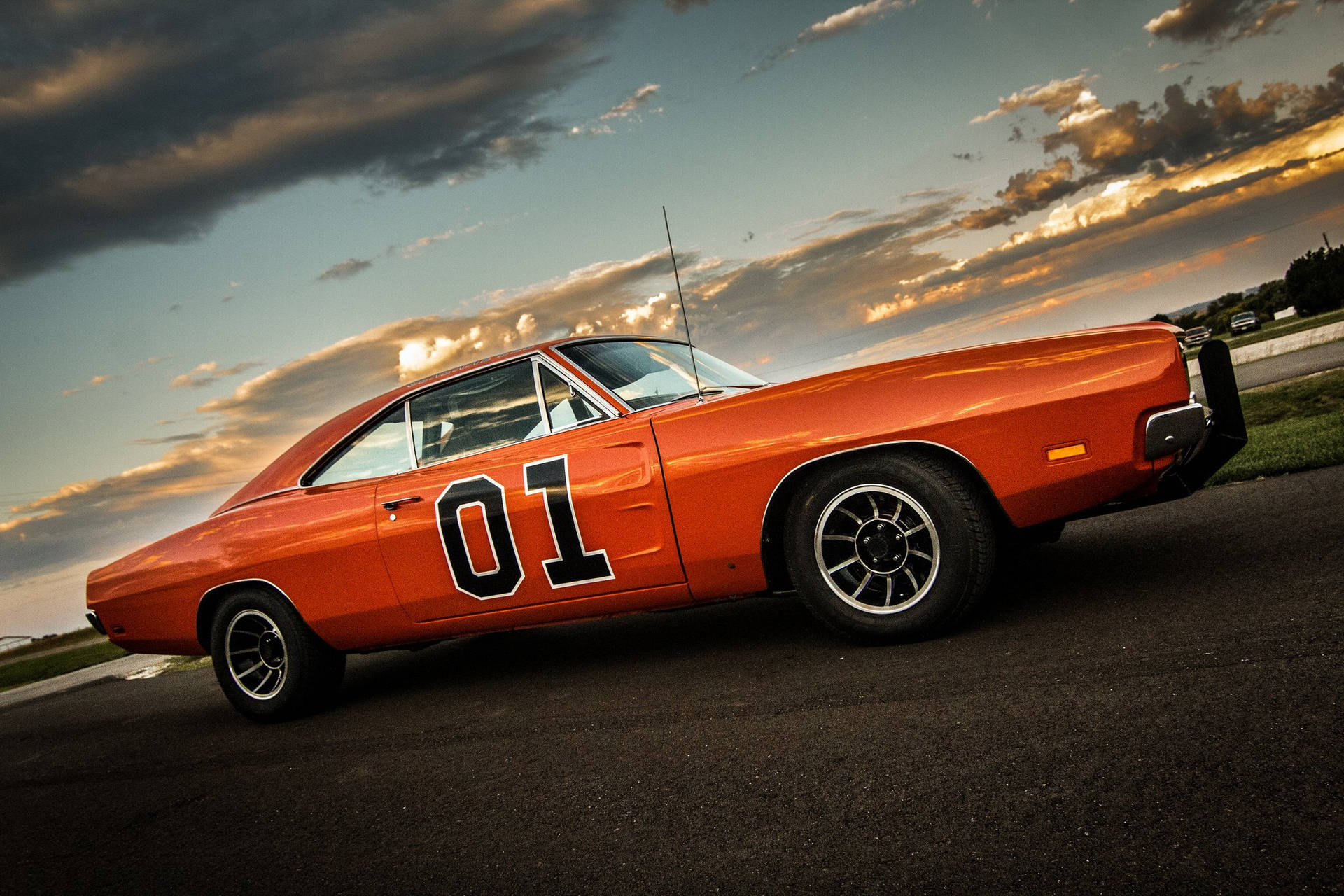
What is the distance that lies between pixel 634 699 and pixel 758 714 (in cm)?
70

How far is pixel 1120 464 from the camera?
3.05 m

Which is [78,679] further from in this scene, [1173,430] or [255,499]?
[1173,430]

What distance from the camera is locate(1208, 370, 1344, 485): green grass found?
5.07m

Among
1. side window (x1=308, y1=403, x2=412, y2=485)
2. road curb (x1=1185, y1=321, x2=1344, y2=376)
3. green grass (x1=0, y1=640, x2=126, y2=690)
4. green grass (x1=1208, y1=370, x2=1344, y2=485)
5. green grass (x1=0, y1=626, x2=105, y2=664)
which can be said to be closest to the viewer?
side window (x1=308, y1=403, x2=412, y2=485)

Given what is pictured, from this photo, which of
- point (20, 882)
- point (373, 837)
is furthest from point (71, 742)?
point (373, 837)

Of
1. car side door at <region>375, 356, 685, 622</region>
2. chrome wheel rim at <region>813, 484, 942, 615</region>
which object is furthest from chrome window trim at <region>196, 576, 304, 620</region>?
chrome wheel rim at <region>813, 484, 942, 615</region>

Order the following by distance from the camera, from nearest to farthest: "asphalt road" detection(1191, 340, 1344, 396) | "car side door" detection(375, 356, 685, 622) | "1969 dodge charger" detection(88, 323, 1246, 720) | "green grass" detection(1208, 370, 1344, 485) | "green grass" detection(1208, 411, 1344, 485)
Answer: "1969 dodge charger" detection(88, 323, 1246, 720) → "car side door" detection(375, 356, 685, 622) → "green grass" detection(1208, 411, 1344, 485) → "green grass" detection(1208, 370, 1344, 485) → "asphalt road" detection(1191, 340, 1344, 396)

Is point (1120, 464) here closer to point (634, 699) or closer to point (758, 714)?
point (758, 714)

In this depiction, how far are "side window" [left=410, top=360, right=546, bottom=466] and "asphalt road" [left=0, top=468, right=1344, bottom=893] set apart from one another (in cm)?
119

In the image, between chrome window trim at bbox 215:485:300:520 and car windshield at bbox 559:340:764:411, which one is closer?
car windshield at bbox 559:340:764:411

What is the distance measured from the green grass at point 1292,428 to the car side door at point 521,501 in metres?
3.80

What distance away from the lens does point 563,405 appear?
3.91m

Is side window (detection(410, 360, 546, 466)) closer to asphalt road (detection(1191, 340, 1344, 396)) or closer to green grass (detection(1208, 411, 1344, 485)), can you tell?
green grass (detection(1208, 411, 1344, 485))

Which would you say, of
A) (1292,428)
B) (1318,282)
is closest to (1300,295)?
(1318,282)
